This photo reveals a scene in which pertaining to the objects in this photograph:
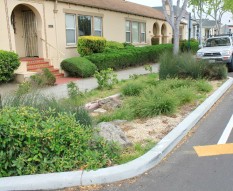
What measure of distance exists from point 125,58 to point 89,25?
9.89 feet

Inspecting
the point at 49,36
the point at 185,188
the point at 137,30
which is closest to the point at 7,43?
the point at 49,36

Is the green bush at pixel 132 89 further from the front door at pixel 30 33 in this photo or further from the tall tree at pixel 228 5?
the tall tree at pixel 228 5

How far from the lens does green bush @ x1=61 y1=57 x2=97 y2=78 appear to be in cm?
1250

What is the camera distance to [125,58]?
52.2ft

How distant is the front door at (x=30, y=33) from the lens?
13594 millimetres

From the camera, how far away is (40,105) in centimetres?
486

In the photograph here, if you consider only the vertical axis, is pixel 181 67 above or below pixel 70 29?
below

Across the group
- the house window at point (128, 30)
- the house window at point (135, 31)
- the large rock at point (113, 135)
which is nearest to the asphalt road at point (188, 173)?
the large rock at point (113, 135)

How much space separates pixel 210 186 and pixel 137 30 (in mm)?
20190

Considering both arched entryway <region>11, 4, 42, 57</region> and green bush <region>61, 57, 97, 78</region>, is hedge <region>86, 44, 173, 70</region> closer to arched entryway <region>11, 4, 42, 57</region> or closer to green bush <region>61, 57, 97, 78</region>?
green bush <region>61, 57, 97, 78</region>

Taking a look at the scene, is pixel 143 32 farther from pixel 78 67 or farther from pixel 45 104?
pixel 45 104

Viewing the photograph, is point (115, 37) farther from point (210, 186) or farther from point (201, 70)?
point (210, 186)

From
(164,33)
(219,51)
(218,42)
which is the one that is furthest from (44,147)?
(164,33)

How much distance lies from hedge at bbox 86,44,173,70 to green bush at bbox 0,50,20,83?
12.7 ft
